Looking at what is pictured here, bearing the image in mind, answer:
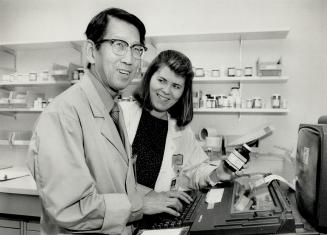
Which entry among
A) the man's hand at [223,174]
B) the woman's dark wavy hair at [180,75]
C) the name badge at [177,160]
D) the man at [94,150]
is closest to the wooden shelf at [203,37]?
the woman's dark wavy hair at [180,75]

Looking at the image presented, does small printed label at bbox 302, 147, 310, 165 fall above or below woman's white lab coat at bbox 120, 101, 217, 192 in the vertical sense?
above

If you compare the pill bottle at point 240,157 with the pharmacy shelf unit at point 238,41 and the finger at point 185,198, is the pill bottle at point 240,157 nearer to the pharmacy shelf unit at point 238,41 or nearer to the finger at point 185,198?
the finger at point 185,198

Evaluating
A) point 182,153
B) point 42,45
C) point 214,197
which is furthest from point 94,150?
point 42,45

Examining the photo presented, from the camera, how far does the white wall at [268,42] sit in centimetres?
280

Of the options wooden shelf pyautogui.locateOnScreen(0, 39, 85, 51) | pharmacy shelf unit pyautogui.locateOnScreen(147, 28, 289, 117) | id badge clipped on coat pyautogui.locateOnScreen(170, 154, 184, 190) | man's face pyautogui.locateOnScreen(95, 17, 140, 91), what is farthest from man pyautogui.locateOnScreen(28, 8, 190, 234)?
wooden shelf pyautogui.locateOnScreen(0, 39, 85, 51)

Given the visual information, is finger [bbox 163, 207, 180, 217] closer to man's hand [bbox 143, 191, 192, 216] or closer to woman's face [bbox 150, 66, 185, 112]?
man's hand [bbox 143, 191, 192, 216]

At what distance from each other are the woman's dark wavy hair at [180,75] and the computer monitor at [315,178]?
79 centimetres

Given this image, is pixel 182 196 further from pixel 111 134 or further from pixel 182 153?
pixel 182 153

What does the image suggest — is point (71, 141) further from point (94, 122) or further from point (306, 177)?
point (306, 177)

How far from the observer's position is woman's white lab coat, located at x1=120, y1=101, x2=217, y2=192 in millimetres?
1620

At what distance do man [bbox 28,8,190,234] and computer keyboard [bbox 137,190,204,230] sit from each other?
3 cm

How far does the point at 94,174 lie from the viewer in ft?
2.91

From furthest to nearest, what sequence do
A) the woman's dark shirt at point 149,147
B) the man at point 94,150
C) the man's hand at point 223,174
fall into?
the woman's dark shirt at point 149,147 → the man's hand at point 223,174 → the man at point 94,150

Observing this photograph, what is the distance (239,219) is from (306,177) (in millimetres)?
330
